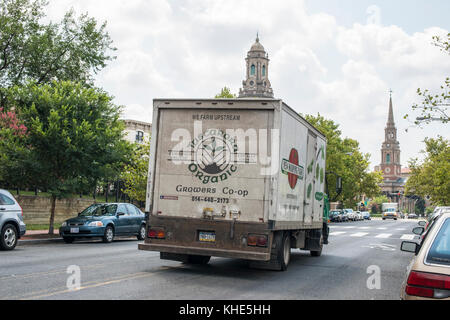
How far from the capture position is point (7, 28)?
2462 cm

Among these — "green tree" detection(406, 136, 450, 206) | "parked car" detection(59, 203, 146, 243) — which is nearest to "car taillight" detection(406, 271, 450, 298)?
"parked car" detection(59, 203, 146, 243)

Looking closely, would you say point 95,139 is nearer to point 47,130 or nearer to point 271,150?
point 47,130

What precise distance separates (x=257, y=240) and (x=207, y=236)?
100 cm

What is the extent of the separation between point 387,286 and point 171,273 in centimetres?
417

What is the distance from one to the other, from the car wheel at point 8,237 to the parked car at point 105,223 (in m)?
3.17

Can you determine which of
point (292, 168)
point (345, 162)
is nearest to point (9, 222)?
point (292, 168)

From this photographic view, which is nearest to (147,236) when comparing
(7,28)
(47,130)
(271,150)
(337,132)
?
(271,150)

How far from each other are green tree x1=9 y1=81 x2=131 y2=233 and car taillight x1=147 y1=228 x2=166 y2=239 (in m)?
9.35

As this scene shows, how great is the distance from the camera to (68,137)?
18.4m

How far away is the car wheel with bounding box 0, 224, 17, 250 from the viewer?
1432 cm

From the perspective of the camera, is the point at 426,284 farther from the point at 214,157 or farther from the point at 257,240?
the point at 214,157

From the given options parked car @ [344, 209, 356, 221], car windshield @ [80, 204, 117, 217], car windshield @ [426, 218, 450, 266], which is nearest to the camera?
car windshield @ [426, 218, 450, 266]

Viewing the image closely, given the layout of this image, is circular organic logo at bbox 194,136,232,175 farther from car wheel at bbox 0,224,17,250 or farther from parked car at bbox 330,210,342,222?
parked car at bbox 330,210,342,222

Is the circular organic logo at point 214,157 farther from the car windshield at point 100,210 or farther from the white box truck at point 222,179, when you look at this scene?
the car windshield at point 100,210
